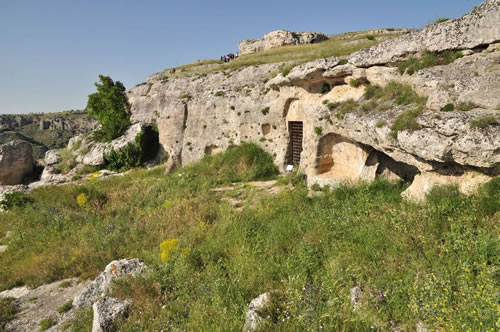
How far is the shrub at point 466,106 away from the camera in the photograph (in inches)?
228

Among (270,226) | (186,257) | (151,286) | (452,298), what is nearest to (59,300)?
(151,286)

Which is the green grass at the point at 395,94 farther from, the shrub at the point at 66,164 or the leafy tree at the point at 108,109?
the shrub at the point at 66,164

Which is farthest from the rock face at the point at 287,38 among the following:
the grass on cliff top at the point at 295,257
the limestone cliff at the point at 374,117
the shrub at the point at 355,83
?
the grass on cliff top at the point at 295,257

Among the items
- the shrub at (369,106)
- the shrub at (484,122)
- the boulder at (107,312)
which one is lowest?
the boulder at (107,312)

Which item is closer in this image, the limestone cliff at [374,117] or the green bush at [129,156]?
the limestone cliff at [374,117]

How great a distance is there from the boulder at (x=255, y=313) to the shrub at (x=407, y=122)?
16.3 ft

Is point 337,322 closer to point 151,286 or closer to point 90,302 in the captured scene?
point 151,286

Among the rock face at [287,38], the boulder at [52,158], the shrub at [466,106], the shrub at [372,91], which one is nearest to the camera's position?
the shrub at [466,106]

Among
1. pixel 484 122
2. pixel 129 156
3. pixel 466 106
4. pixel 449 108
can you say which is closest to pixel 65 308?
pixel 484 122

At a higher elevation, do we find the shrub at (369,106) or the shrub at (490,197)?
the shrub at (369,106)

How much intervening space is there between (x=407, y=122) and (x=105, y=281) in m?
7.70

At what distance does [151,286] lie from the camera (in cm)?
524

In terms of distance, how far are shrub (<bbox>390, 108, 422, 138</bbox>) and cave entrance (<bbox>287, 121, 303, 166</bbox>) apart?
6036 millimetres

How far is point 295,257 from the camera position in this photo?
525 cm
